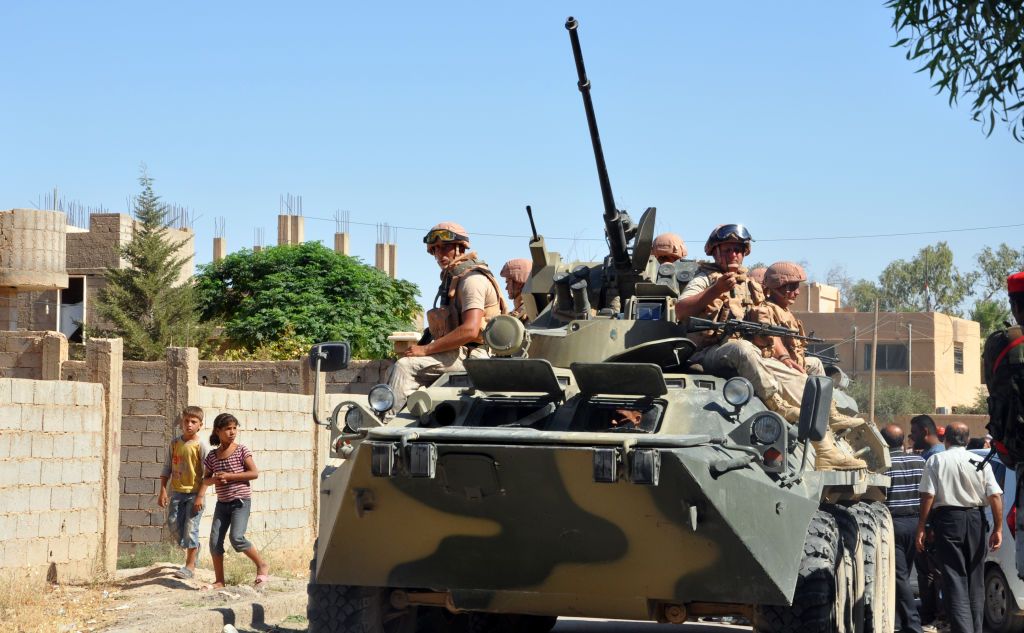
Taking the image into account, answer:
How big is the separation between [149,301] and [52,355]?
24435 mm

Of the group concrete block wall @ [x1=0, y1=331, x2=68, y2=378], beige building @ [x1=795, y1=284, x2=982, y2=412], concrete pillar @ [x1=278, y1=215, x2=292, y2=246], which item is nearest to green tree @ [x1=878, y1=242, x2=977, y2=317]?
beige building @ [x1=795, y1=284, x2=982, y2=412]

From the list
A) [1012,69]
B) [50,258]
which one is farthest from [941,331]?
[1012,69]

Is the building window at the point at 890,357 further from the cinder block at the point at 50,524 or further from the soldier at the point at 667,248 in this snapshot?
the cinder block at the point at 50,524

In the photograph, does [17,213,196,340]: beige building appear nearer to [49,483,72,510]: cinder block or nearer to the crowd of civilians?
[49,483,72,510]: cinder block

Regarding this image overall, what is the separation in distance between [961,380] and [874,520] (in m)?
50.7

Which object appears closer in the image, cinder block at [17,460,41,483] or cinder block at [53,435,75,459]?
cinder block at [17,460,41,483]

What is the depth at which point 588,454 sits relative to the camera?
6742 millimetres

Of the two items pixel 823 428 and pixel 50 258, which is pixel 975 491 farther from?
pixel 50 258

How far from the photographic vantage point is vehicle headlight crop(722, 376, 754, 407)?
742 centimetres

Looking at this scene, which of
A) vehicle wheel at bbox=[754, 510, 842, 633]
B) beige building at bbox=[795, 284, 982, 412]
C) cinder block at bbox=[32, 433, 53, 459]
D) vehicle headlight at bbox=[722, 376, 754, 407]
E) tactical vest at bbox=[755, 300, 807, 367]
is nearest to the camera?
vehicle wheel at bbox=[754, 510, 842, 633]

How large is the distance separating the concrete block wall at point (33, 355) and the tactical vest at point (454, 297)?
8492 mm

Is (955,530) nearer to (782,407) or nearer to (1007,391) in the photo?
(782,407)

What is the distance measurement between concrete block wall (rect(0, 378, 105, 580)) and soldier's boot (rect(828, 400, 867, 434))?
5.70 m

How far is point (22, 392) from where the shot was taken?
1081 cm
